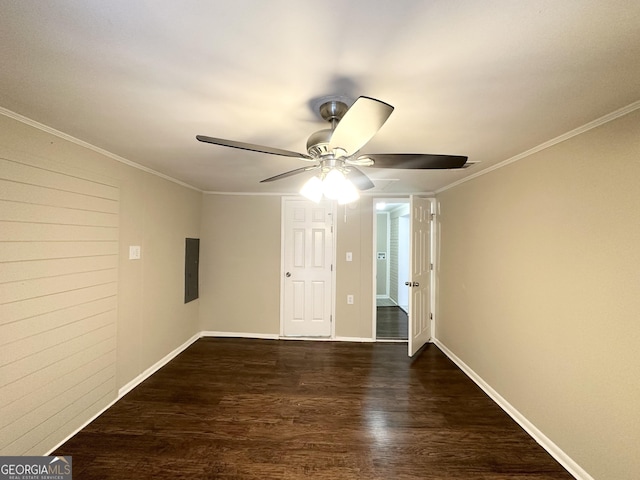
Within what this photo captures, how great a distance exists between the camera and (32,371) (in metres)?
1.66

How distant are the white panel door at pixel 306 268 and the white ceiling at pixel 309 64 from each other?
2.17m

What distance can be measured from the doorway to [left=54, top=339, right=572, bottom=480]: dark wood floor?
1422 mm

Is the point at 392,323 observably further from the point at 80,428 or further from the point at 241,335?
the point at 80,428

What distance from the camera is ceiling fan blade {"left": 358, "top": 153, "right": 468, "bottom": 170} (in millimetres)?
1354

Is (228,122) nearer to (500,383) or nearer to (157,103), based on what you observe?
(157,103)

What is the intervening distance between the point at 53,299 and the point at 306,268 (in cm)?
265

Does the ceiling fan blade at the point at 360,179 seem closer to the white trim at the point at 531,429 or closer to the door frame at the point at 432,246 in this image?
the door frame at the point at 432,246

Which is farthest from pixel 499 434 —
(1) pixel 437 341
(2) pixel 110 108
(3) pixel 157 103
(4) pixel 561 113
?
(2) pixel 110 108

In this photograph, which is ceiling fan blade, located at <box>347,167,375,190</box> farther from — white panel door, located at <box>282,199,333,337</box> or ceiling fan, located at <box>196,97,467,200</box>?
white panel door, located at <box>282,199,333,337</box>

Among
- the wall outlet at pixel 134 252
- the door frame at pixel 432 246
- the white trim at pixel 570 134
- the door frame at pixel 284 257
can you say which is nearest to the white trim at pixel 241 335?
the door frame at pixel 284 257

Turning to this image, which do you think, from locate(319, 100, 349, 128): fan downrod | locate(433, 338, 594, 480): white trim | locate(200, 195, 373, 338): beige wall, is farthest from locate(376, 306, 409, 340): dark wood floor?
locate(319, 100, 349, 128): fan downrod

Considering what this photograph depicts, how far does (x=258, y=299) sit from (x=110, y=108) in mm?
2952

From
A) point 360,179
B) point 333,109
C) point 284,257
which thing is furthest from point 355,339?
point 333,109

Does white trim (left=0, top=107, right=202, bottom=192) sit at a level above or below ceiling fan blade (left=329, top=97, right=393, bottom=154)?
above
